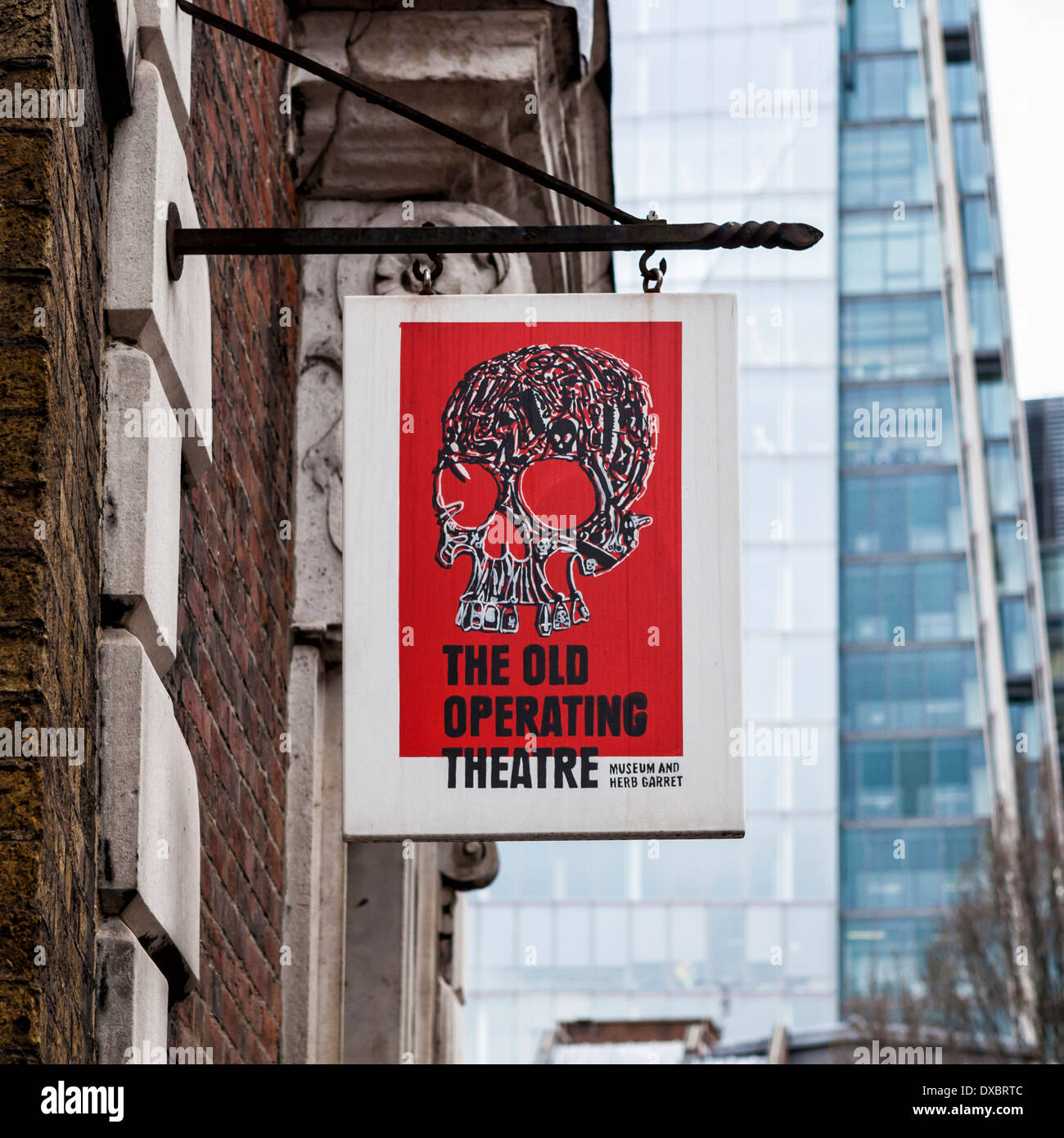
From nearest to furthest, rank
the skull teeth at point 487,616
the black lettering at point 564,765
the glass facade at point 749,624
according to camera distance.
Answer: the black lettering at point 564,765 < the skull teeth at point 487,616 < the glass facade at point 749,624

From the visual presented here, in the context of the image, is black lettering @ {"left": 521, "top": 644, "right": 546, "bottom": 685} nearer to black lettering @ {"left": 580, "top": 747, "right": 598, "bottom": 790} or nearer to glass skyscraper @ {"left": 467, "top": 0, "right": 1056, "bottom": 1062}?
black lettering @ {"left": 580, "top": 747, "right": 598, "bottom": 790}

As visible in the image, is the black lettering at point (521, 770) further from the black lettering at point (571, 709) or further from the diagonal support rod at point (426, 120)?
the diagonal support rod at point (426, 120)

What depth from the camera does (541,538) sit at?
14.6 ft

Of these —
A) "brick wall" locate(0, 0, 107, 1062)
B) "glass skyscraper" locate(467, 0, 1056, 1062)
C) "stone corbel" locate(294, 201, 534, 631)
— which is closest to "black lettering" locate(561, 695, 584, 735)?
"brick wall" locate(0, 0, 107, 1062)

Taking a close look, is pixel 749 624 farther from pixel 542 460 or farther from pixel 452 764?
pixel 452 764

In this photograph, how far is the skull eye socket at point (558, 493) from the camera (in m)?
4.44

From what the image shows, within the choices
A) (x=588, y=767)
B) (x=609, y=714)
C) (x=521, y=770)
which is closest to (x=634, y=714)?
(x=609, y=714)

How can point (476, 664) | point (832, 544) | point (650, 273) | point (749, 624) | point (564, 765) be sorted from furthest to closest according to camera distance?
point (832, 544), point (749, 624), point (650, 273), point (476, 664), point (564, 765)

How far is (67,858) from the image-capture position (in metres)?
3.10

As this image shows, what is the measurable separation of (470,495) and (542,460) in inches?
7.1

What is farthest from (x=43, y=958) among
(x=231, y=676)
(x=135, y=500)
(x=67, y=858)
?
(x=231, y=676)

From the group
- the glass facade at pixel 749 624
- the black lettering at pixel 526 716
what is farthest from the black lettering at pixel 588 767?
the glass facade at pixel 749 624

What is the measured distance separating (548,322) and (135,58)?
46.2 inches

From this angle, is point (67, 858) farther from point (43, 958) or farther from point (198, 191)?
point (198, 191)
